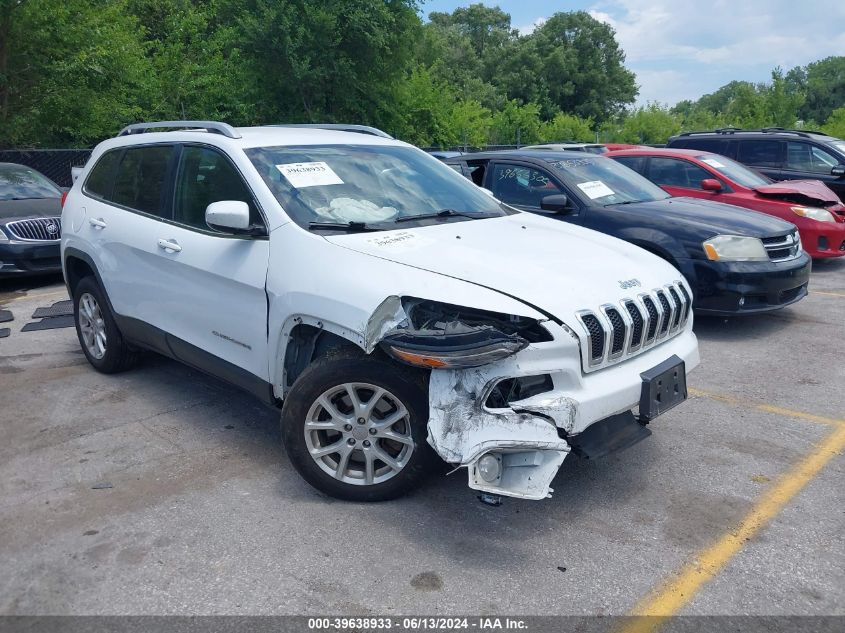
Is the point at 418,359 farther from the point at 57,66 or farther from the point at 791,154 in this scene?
the point at 57,66

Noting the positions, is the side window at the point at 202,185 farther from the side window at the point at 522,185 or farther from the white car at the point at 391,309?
the side window at the point at 522,185

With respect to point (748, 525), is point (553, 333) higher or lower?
higher

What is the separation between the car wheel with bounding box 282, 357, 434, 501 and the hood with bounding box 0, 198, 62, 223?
711cm

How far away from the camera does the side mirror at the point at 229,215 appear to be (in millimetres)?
3785

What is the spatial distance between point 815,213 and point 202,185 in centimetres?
769

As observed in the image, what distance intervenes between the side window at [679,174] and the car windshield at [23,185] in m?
8.13

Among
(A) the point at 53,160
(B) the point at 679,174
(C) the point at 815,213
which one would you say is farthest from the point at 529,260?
(A) the point at 53,160

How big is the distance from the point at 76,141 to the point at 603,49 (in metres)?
43.2

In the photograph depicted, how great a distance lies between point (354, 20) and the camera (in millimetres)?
18828

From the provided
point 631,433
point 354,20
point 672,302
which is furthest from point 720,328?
point 354,20

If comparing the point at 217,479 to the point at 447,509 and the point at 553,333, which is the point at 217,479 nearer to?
the point at 447,509

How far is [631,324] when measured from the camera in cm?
346

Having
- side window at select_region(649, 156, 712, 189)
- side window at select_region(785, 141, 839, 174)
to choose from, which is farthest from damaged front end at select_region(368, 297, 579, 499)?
side window at select_region(785, 141, 839, 174)

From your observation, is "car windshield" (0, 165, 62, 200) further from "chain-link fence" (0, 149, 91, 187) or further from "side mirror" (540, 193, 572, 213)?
"side mirror" (540, 193, 572, 213)
